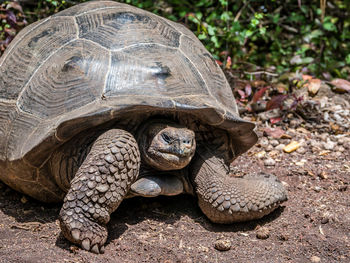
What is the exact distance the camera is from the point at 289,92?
5.53 metres

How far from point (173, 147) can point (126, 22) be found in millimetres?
1044

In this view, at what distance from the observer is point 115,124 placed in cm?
309

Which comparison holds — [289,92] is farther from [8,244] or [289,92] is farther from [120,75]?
[8,244]

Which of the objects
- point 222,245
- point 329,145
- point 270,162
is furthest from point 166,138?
point 329,145

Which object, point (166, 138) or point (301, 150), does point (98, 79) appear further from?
point (301, 150)

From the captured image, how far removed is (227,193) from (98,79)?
1125mm

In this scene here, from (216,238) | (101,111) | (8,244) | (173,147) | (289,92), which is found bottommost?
(289,92)

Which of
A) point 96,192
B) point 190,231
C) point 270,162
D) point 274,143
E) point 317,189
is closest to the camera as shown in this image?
point 96,192

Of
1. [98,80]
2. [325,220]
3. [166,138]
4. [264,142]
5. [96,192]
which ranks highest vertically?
[98,80]

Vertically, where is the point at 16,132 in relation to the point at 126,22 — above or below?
below

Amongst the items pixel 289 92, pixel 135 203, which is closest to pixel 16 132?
pixel 135 203

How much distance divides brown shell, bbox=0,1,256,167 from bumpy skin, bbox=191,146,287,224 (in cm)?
32

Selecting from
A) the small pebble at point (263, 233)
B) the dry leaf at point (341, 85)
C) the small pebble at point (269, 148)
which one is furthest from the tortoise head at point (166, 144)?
the dry leaf at point (341, 85)

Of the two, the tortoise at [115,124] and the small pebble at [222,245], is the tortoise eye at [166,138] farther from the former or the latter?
the small pebble at [222,245]
